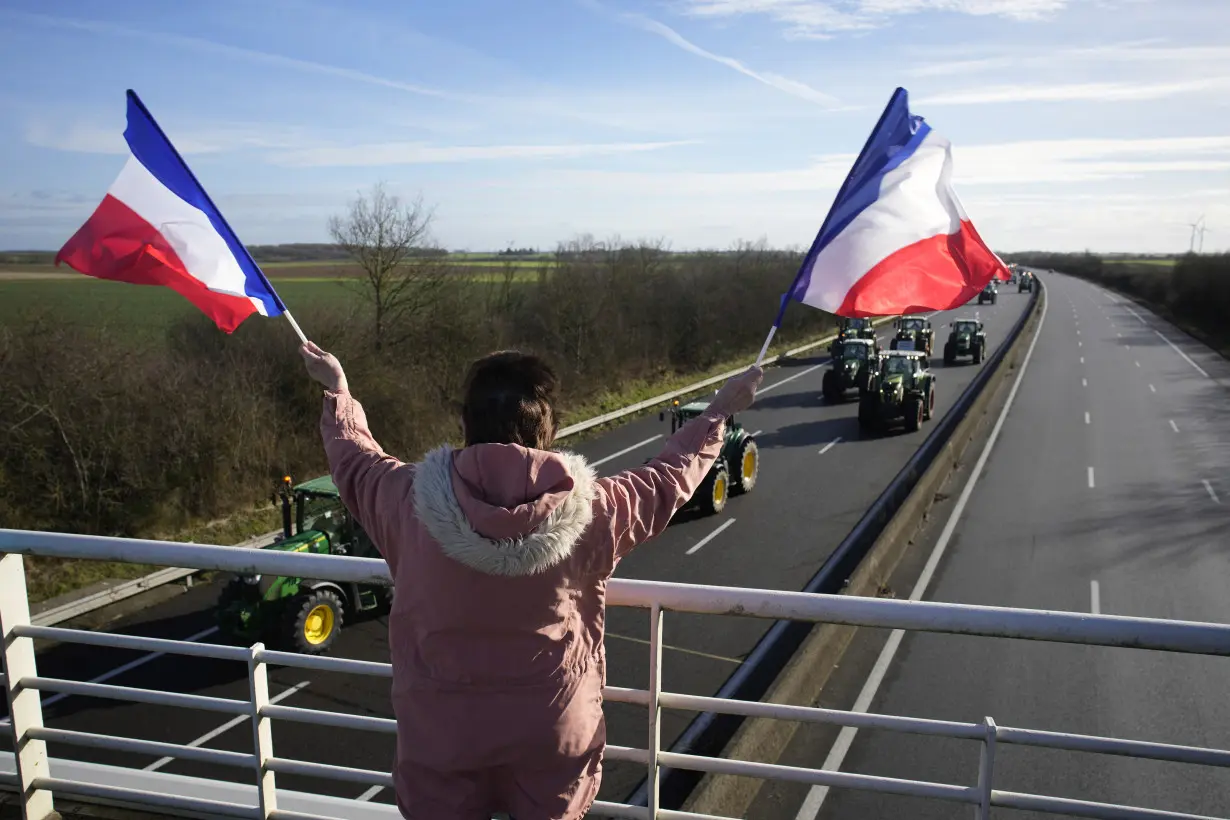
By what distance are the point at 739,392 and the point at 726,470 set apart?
56.5 feet

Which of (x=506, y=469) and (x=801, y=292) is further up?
(x=801, y=292)

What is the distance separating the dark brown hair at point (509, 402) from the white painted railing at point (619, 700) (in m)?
0.79

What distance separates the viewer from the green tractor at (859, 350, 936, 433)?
26297 millimetres

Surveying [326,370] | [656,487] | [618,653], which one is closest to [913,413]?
[618,653]

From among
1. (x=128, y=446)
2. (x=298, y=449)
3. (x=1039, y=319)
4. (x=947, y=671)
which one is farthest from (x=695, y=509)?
(x=1039, y=319)

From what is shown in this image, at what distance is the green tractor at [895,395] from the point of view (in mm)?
26297

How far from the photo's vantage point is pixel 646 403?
31000 mm

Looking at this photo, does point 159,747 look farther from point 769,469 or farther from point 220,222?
point 769,469

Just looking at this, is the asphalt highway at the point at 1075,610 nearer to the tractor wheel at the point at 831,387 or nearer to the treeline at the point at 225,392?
the tractor wheel at the point at 831,387

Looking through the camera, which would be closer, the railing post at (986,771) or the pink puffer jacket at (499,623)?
the pink puffer jacket at (499,623)

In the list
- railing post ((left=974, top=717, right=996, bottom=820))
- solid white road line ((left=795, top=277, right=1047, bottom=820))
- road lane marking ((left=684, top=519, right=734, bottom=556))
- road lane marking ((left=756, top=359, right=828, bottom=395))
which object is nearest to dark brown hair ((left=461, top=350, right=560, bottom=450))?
railing post ((left=974, top=717, right=996, bottom=820))

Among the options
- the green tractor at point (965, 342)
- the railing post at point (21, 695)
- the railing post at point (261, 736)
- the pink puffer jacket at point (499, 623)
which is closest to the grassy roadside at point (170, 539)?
the railing post at point (21, 695)

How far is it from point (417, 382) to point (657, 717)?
79.7 ft

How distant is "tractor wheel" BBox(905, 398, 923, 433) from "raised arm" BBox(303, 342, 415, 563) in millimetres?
25485
